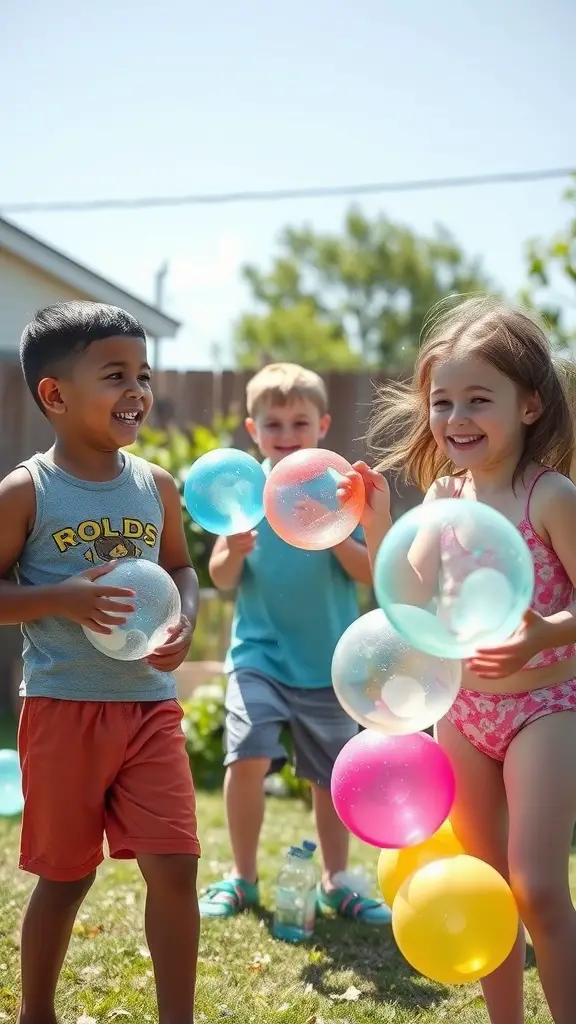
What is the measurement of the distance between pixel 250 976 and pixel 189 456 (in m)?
4.16

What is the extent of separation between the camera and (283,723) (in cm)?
430

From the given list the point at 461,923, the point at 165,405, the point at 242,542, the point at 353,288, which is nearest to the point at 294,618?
the point at 242,542

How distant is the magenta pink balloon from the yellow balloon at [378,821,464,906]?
10cm

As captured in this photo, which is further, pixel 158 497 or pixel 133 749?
pixel 158 497

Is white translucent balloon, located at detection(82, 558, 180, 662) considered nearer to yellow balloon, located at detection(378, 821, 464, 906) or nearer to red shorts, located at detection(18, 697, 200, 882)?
red shorts, located at detection(18, 697, 200, 882)

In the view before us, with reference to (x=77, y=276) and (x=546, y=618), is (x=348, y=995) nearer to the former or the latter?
(x=546, y=618)

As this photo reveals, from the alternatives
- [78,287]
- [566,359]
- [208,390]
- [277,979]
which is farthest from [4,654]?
[566,359]

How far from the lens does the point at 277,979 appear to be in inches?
134

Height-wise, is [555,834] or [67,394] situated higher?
[67,394]

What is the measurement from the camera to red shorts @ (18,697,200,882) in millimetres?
2674

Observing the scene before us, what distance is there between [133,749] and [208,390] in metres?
6.15

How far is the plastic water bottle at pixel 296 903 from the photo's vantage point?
3.80 metres

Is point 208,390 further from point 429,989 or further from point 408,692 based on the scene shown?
point 408,692

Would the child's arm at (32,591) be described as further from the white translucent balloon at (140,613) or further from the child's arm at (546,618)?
the child's arm at (546,618)
